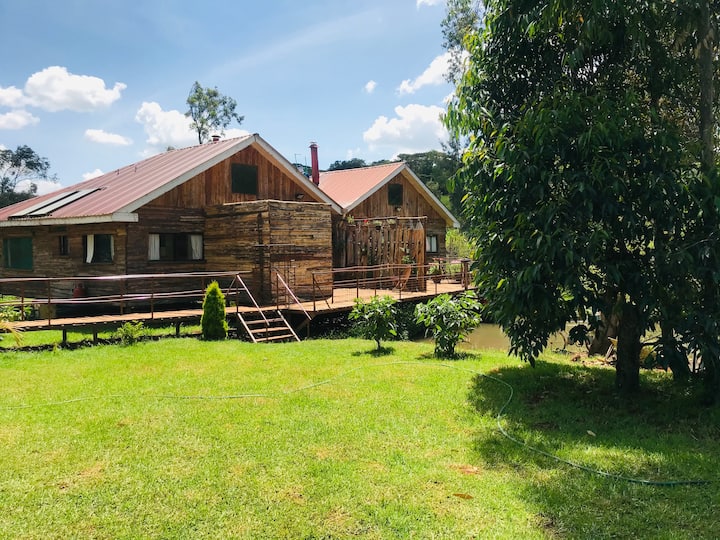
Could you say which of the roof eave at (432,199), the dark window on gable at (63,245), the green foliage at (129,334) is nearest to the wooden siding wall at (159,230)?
the dark window on gable at (63,245)

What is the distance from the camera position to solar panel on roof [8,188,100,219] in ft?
58.1

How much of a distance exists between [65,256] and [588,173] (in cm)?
1671

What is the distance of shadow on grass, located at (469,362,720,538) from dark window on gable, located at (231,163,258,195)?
12.1m

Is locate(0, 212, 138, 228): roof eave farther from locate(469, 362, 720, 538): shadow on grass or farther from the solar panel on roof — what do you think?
locate(469, 362, 720, 538): shadow on grass

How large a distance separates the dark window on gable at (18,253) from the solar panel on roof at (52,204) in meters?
1.54

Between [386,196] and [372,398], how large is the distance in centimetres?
1890

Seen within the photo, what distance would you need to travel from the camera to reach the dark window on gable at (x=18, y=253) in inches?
777

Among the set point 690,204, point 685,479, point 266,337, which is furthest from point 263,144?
point 685,479

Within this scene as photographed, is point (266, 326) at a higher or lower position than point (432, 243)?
lower

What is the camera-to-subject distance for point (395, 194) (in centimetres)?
2588

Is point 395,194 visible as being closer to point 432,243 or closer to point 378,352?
point 432,243

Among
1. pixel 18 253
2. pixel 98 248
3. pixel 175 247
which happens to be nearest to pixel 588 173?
A: pixel 175 247

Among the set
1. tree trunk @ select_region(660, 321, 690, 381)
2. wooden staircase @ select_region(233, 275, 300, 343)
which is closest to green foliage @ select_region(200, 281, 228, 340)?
wooden staircase @ select_region(233, 275, 300, 343)

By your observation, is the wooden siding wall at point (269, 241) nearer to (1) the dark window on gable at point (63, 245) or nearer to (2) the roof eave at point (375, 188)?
(1) the dark window on gable at point (63, 245)
